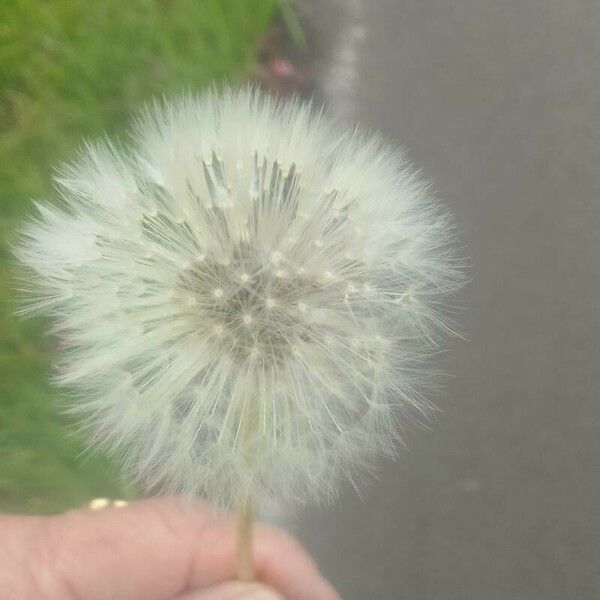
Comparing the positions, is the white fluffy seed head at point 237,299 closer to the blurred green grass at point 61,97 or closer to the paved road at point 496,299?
the blurred green grass at point 61,97

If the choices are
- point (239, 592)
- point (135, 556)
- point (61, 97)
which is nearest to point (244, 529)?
point (239, 592)

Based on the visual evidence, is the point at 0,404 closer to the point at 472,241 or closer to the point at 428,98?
the point at 472,241

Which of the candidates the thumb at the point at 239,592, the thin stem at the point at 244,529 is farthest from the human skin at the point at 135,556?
the thin stem at the point at 244,529

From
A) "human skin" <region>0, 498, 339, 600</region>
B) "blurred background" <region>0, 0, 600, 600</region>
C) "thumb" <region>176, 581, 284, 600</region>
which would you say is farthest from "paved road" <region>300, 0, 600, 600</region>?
"thumb" <region>176, 581, 284, 600</region>

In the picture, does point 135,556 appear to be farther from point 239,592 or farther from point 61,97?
point 61,97

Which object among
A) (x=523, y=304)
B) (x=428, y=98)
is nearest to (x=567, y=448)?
(x=523, y=304)

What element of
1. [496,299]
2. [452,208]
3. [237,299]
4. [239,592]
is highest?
[452,208]

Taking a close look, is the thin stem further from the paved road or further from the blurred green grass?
the paved road
